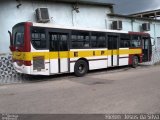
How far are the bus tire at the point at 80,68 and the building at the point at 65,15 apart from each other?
12.5ft

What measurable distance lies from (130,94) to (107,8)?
1457 centimetres

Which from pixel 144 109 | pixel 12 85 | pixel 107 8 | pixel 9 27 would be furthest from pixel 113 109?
pixel 107 8

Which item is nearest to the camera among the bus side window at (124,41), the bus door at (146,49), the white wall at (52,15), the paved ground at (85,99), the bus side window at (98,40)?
the paved ground at (85,99)

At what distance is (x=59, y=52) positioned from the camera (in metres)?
14.5

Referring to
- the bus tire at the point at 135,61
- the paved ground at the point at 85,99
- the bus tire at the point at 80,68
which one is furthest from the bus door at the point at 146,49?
the paved ground at the point at 85,99

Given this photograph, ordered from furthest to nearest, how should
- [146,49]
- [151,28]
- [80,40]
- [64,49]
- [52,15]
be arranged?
[151,28], [146,49], [52,15], [80,40], [64,49]

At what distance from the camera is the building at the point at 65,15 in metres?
17.6

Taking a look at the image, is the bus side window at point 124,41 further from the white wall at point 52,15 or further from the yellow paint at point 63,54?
the white wall at point 52,15

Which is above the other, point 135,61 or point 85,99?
point 135,61

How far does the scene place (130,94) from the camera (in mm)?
9875

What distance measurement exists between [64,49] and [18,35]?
7.75 feet

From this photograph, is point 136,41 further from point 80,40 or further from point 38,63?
point 38,63

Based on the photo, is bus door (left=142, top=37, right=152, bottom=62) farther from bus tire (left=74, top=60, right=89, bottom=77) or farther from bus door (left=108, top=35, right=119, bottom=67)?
bus tire (left=74, top=60, right=89, bottom=77)

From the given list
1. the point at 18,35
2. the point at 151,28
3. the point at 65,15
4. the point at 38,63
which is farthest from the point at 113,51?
the point at 151,28
